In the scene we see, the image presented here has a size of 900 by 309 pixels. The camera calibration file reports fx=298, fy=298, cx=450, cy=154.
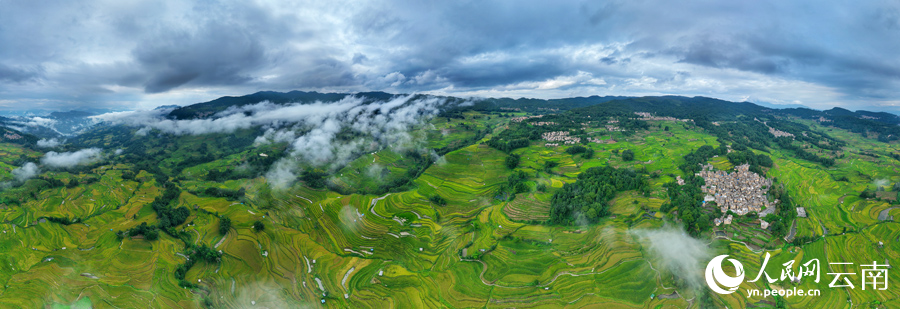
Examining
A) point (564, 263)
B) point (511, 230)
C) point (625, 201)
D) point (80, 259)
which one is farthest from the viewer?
point (625, 201)

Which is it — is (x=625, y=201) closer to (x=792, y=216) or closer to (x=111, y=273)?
(x=792, y=216)

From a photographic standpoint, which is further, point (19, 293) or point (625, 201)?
point (625, 201)

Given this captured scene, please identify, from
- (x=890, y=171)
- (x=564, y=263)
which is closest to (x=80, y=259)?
(x=564, y=263)

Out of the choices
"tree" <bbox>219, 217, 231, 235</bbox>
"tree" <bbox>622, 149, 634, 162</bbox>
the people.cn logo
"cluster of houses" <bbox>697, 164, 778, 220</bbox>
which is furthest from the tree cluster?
"tree" <bbox>219, 217, 231, 235</bbox>

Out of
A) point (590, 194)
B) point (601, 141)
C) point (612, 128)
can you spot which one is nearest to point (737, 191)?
point (590, 194)

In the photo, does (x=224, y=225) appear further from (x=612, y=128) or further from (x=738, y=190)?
(x=612, y=128)

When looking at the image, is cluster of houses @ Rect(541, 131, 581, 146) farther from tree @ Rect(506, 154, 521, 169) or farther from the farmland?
tree @ Rect(506, 154, 521, 169)

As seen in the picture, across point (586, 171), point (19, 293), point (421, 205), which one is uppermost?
point (586, 171)

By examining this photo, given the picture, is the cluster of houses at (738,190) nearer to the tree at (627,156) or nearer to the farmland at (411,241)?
the farmland at (411,241)

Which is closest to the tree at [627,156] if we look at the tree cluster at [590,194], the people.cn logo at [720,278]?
the tree cluster at [590,194]
